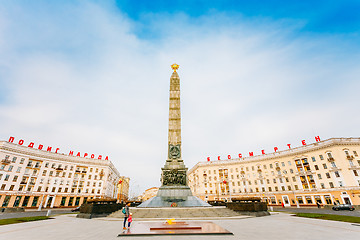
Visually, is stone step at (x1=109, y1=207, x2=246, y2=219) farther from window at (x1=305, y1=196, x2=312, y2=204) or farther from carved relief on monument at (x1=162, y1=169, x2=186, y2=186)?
window at (x1=305, y1=196, x2=312, y2=204)

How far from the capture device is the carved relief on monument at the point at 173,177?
21.6 metres

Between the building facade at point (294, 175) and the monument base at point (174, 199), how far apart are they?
88.6ft

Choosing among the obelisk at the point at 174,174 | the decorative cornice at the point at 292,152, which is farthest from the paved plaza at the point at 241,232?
the decorative cornice at the point at 292,152

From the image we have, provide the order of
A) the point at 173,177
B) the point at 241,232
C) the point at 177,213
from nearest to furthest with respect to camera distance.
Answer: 1. the point at 241,232
2. the point at 177,213
3. the point at 173,177

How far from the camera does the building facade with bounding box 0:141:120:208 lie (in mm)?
39031

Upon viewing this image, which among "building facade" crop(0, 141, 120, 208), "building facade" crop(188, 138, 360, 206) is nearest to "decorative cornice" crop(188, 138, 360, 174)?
"building facade" crop(188, 138, 360, 206)

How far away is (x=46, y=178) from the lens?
45.0m

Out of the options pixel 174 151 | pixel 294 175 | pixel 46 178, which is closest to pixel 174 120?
pixel 174 151

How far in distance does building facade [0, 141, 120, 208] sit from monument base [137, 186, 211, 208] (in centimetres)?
3008

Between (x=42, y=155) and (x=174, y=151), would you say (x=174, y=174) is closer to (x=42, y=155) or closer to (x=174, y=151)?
(x=174, y=151)

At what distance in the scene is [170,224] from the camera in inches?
361

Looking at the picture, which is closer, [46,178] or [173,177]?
[173,177]

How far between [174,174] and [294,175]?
37.9m

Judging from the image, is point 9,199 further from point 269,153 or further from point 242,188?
point 269,153
